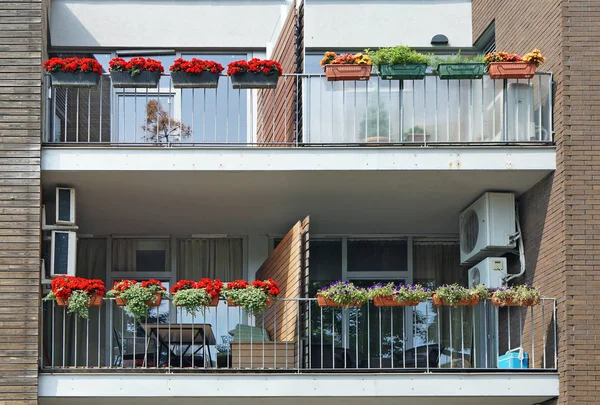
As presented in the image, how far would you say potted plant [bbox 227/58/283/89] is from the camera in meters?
15.4

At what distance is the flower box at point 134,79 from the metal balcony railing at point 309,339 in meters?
2.72

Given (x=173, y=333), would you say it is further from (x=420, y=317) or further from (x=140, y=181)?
(x=420, y=317)

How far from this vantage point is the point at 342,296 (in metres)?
14.9

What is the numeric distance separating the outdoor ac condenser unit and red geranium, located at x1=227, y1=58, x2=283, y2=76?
113 inches

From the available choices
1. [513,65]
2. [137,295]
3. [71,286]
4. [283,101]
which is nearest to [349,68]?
[283,101]

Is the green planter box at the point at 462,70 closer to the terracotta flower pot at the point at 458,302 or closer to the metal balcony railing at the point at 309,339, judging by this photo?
the terracotta flower pot at the point at 458,302

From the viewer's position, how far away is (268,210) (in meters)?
17.1

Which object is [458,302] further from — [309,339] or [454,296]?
[309,339]

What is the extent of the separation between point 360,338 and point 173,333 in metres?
2.91

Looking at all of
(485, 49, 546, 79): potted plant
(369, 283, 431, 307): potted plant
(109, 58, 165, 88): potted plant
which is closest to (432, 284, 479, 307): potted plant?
(369, 283, 431, 307): potted plant

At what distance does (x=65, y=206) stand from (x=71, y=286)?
46.8 inches

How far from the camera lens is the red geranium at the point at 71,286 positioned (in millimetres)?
14836

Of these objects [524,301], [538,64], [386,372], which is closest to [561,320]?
[524,301]

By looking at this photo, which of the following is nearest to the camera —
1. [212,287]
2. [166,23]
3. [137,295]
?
[137,295]
